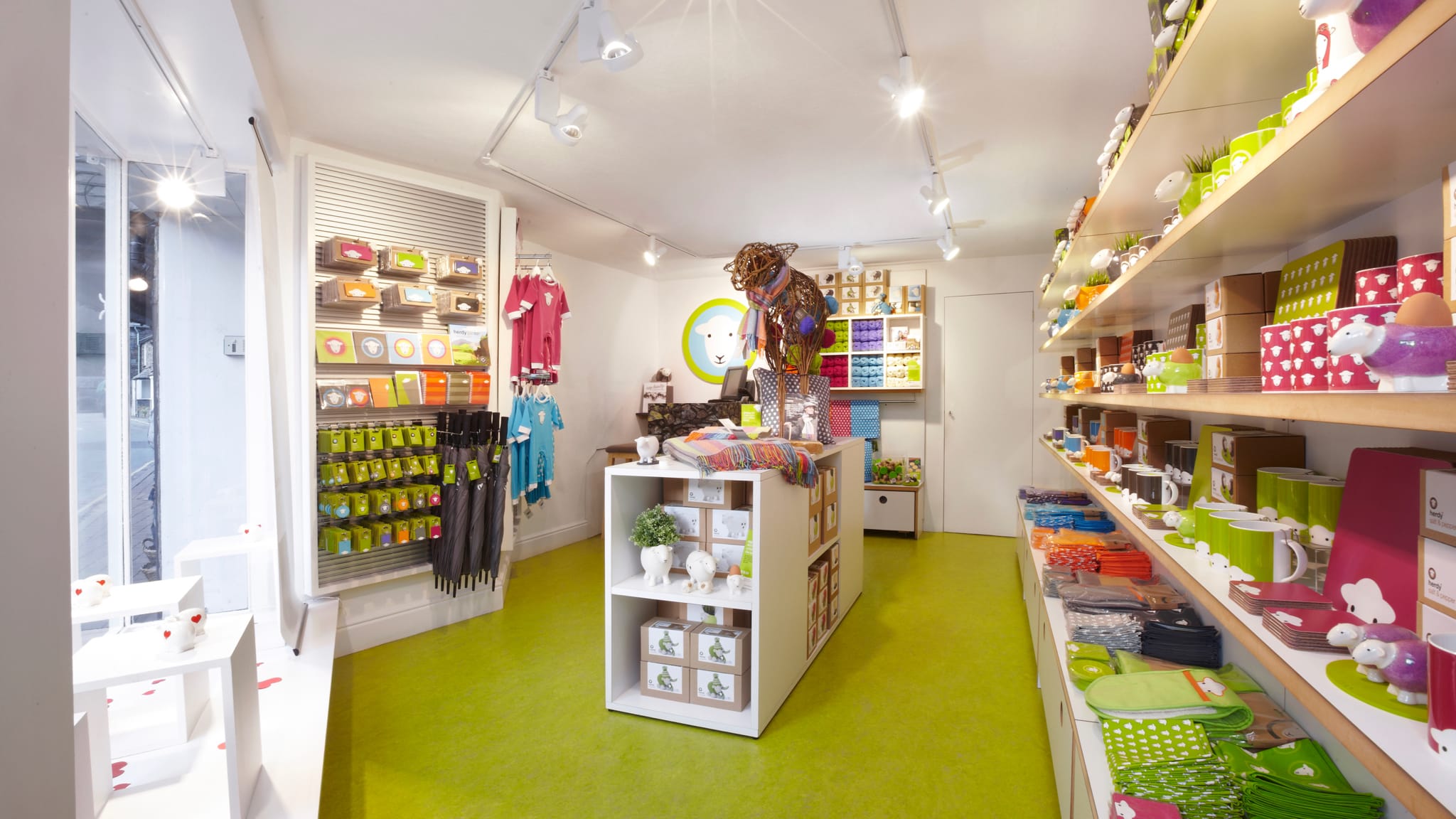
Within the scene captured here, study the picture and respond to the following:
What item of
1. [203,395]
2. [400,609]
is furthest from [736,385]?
[203,395]

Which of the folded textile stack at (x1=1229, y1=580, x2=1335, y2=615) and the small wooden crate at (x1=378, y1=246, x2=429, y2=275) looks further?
the small wooden crate at (x1=378, y1=246, x2=429, y2=275)

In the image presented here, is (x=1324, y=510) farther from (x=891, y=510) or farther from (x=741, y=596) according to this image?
(x=891, y=510)

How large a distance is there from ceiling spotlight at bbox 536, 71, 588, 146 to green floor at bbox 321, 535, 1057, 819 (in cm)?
264

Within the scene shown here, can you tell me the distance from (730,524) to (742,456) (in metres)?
0.33

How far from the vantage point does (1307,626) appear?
102cm

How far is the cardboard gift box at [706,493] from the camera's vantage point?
3039 mm

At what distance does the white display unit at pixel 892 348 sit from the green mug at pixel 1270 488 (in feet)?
16.3

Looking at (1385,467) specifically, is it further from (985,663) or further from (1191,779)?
(985,663)

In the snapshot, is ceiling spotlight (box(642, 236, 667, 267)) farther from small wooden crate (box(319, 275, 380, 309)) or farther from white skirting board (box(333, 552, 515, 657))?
white skirting board (box(333, 552, 515, 657))

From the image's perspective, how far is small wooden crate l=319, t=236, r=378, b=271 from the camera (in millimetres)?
3664

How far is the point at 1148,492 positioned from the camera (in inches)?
86.3

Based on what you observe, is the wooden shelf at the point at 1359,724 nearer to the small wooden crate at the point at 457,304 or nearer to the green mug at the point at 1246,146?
the green mug at the point at 1246,146

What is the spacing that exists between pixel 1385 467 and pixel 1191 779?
759 mm

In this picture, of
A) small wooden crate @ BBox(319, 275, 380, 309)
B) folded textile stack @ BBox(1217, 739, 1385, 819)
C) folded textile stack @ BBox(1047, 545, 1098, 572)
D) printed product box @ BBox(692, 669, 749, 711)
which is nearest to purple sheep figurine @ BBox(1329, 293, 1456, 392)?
folded textile stack @ BBox(1217, 739, 1385, 819)
